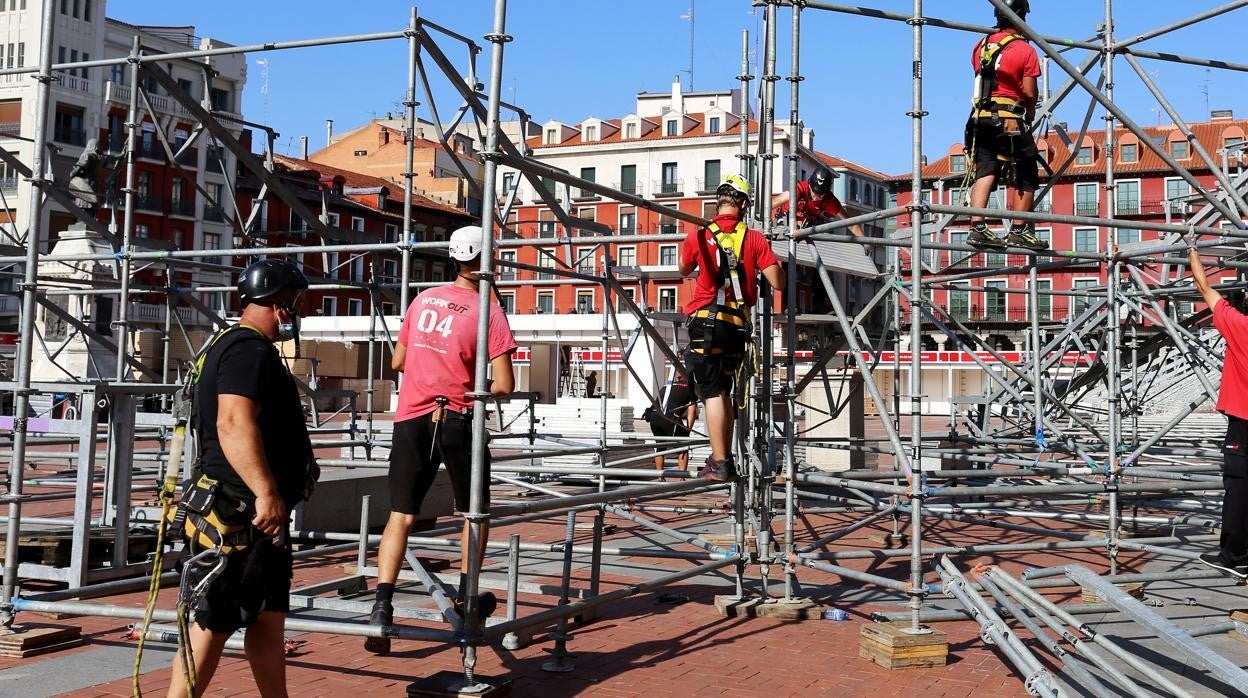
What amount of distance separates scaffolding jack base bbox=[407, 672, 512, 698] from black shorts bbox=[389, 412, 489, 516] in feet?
3.48

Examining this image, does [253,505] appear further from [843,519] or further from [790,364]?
[843,519]

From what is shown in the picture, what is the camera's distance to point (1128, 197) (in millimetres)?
67688

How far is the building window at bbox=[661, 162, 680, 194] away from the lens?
7144cm

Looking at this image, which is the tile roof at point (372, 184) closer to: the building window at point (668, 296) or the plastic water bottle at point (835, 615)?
the building window at point (668, 296)

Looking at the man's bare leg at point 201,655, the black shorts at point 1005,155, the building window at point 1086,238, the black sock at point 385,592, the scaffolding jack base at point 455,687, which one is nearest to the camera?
the man's bare leg at point 201,655

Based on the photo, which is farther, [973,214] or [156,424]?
[156,424]

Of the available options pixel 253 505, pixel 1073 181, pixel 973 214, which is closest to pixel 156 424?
pixel 253 505

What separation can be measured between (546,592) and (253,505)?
8.20 ft

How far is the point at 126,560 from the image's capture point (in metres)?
7.85

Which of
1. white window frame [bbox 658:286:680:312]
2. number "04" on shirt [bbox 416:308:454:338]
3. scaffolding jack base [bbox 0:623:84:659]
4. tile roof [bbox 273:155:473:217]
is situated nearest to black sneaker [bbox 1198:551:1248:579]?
number "04" on shirt [bbox 416:308:454:338]

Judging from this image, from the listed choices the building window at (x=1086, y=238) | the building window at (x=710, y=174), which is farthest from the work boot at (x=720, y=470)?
the building window at (x=710, y=174)

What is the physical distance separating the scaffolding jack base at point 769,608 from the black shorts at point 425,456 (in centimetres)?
202

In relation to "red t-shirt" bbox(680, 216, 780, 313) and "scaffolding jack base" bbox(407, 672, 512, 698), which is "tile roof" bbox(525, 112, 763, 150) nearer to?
"red t-shirt" bbox(680, 216, 780, 313)

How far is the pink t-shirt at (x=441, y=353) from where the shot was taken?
6.15m
